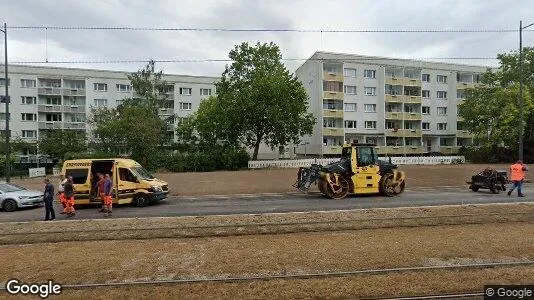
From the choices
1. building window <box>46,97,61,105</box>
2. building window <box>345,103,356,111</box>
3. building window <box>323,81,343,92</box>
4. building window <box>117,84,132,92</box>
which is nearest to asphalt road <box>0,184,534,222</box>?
building window <box>323,81,343,92</box>

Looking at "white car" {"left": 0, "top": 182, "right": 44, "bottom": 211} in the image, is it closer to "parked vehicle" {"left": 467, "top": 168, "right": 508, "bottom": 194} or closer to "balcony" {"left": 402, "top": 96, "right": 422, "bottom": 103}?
"parked vehicle" {"left": 467, "top": 168, "right": 508, "bottom": 194}

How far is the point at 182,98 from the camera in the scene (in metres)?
61.9

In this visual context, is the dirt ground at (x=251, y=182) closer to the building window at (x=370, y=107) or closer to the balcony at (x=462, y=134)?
the building window at (x=370, y=107)

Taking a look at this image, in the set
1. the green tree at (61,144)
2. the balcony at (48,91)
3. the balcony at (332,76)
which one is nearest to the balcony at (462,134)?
the balcony at (332,76)

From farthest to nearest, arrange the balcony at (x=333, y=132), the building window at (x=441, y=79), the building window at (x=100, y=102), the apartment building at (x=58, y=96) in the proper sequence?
the building window at (x=441, y=79), the building window at (x=100, y=102), the apartment building at (x=58, y=96), the balcony at (x=333, y=132)

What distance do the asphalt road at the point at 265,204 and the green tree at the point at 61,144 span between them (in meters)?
24.9

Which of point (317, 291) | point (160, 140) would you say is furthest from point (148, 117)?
point (317, 291)

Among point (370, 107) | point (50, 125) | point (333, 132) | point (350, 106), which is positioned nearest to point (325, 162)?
point (333, 132)

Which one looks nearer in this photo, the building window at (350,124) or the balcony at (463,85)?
the building window at (350,124)

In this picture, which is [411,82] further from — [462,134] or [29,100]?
[29,100]

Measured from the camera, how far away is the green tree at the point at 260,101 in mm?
36812

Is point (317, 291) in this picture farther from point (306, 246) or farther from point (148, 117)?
point (148, 117)

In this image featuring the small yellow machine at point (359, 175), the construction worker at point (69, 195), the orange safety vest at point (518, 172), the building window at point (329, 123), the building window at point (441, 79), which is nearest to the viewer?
the construction worker at point (69, 195)

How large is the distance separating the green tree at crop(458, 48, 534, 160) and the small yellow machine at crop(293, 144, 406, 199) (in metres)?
29.1
